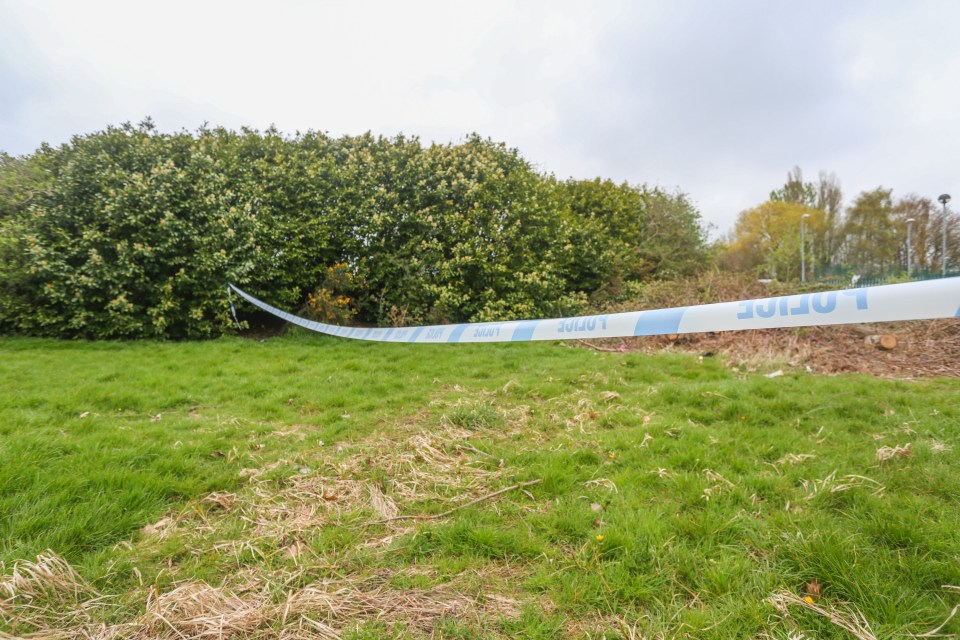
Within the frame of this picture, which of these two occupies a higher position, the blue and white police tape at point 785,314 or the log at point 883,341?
the blue and white police tape at point 785,314

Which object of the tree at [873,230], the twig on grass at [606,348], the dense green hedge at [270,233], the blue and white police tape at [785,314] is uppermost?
the tree at [873,230]

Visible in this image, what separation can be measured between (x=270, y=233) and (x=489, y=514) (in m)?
9.11

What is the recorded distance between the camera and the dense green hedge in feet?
26.1

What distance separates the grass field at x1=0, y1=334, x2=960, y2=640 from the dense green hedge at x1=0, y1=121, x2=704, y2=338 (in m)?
4.45

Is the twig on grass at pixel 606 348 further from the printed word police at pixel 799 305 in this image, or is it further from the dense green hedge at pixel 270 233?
the printed word police at pixel 799 305

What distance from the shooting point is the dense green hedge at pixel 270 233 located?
7941 millimetres

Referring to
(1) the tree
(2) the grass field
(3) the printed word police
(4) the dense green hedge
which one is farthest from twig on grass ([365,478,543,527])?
(1) the tree

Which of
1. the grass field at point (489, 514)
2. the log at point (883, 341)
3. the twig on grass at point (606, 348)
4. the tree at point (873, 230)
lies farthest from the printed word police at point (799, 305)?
the tree at point (873, 230)

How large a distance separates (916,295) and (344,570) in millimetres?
2838

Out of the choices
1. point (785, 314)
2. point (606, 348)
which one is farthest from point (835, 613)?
point (606, 348)

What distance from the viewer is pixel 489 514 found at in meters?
2.32

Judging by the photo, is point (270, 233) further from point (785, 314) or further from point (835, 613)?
point (835, 613)

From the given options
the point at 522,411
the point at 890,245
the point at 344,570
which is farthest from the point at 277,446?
the point at 890,245

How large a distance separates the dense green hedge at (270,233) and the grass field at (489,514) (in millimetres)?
4453
